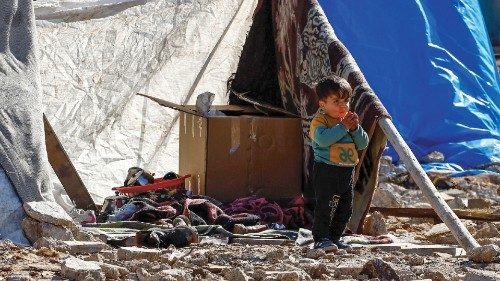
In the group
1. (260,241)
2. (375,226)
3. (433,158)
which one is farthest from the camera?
(433,158)

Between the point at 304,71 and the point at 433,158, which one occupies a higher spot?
the point at 304,71

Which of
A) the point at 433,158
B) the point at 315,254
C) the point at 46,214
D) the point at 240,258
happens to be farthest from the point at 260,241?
the point at 433,158

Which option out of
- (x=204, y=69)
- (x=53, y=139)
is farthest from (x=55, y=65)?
(x=53, y=139)

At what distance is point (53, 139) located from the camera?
6.70 metres

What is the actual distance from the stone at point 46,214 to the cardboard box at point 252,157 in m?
1.70

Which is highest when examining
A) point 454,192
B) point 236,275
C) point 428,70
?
point 428,70

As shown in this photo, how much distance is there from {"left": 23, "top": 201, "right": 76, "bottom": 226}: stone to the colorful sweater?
1060mm

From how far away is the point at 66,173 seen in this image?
694 cm

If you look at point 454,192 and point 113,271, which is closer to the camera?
point 113,271

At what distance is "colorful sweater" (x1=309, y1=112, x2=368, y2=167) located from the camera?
18.1 ft

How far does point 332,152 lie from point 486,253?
928mm

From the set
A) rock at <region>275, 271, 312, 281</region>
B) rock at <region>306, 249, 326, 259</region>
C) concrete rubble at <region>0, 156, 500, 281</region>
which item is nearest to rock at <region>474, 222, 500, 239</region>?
concrete rubble at <region>0, 156, 500, 281</region>

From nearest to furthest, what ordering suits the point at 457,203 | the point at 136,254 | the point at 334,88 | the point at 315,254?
the point at 136,254, the point at 315,254, the point at 334,88, the point at 457,203

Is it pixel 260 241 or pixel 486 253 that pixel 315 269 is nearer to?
pixel 486 253
